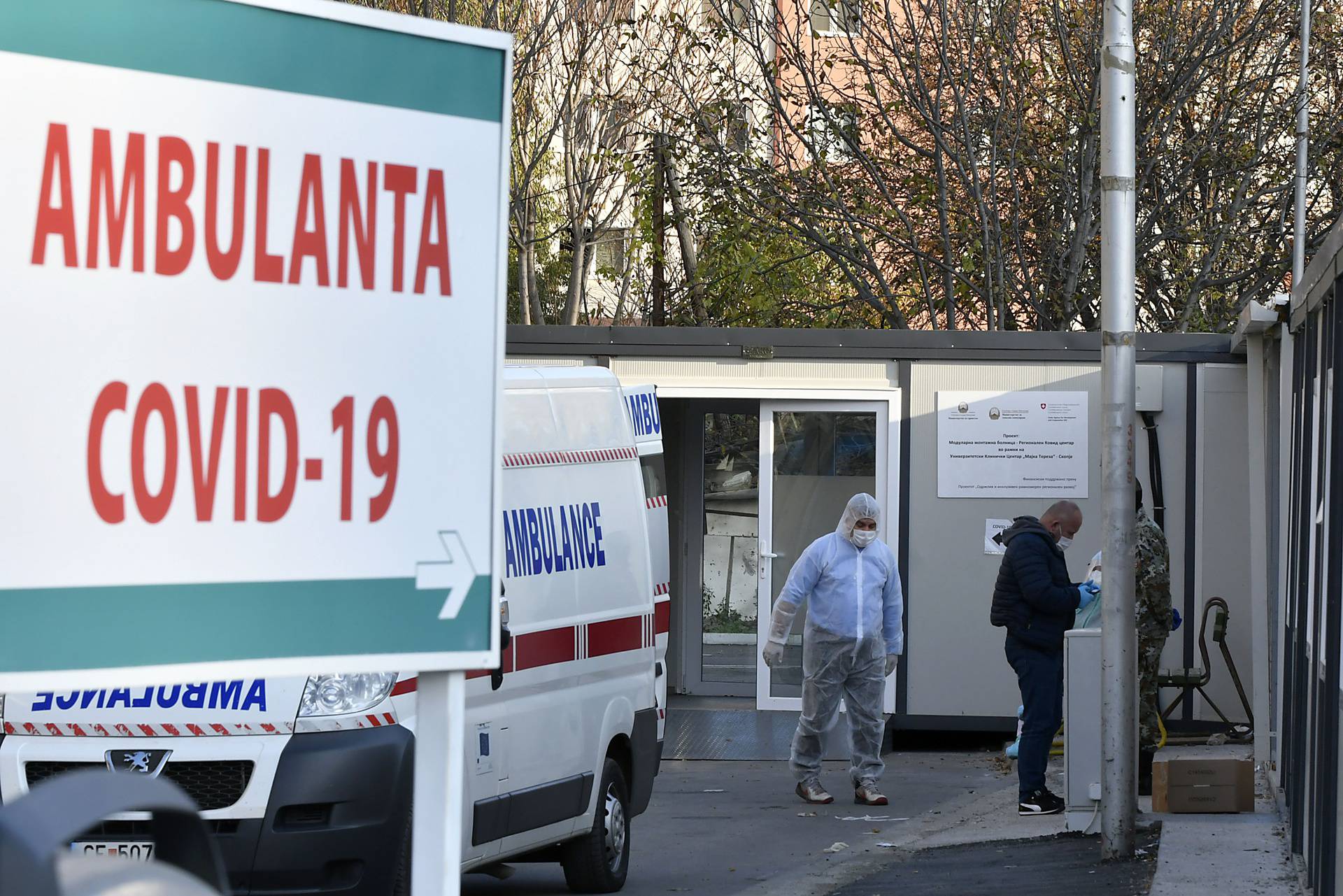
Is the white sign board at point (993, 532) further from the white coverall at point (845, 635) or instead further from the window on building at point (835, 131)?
the window on building at point (835, 131)

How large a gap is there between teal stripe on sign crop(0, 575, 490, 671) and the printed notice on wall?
995cm

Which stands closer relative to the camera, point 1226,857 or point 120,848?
point 120,848

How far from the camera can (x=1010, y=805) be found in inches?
399

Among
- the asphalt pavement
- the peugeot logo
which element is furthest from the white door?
the peugeot logo

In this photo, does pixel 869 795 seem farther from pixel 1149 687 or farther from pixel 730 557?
pixel 730 557

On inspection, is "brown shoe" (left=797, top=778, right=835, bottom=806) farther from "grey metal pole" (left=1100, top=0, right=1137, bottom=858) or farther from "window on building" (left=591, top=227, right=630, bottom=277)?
"window on building" (left=591, top=227, right=630, bottom=277)

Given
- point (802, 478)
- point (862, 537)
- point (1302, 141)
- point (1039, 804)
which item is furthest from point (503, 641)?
point (1302, 141)

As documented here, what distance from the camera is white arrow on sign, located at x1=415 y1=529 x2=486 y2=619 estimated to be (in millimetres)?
2727

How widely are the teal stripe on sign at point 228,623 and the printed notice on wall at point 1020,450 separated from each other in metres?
9.95

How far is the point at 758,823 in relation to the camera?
972cm

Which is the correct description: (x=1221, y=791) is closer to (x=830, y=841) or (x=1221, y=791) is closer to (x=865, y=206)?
(x=830, y=841)

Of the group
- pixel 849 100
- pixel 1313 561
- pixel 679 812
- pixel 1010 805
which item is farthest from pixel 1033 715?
pixel 849 100

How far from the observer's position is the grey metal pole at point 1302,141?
16.2 m

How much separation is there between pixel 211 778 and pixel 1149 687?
6006 millimetres
